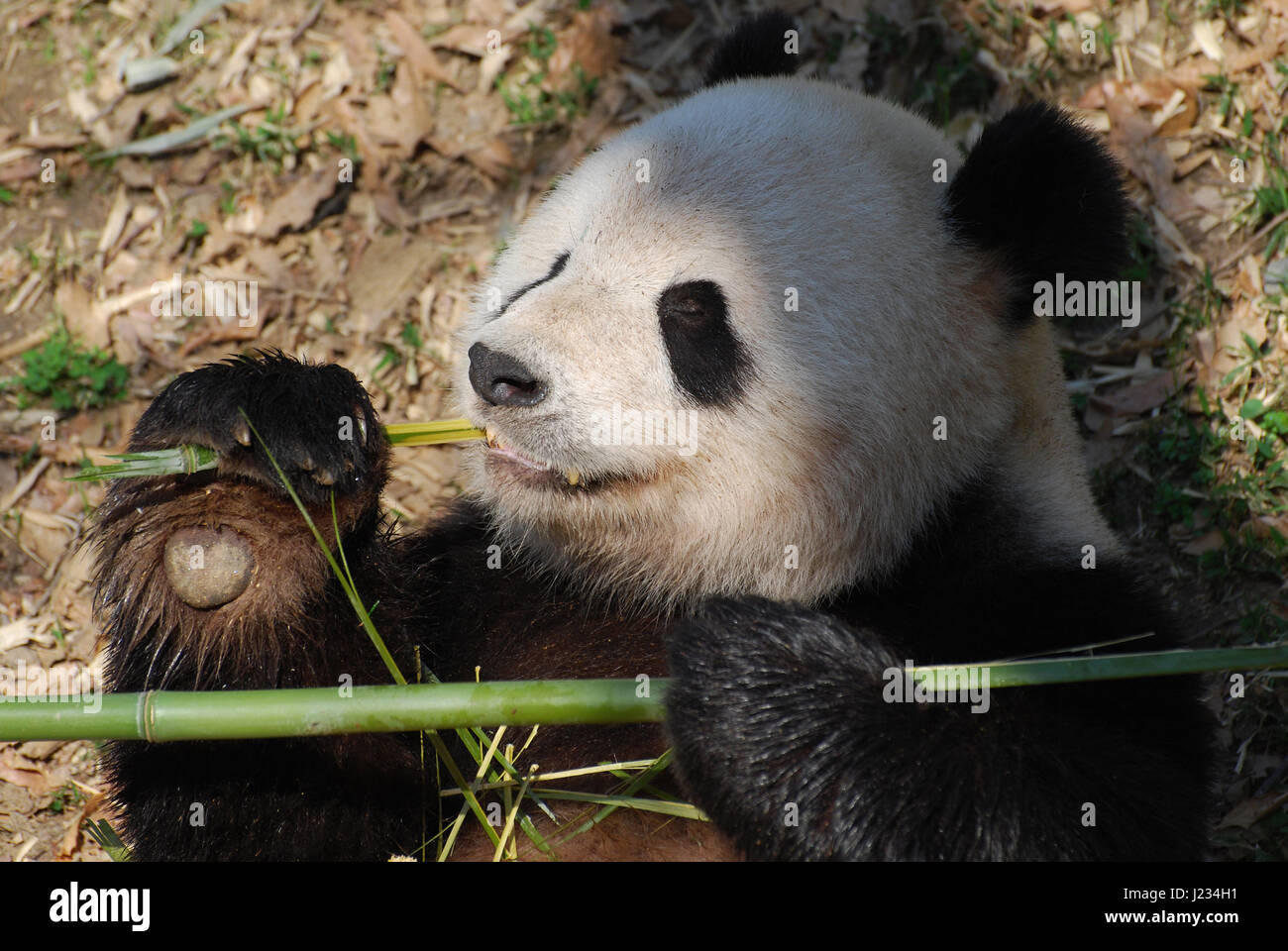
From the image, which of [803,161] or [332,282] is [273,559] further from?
[332,282]

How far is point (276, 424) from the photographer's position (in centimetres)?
345

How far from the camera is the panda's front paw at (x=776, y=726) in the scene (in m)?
2.97

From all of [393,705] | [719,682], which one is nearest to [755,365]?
[719,682]

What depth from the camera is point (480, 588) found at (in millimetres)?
4188

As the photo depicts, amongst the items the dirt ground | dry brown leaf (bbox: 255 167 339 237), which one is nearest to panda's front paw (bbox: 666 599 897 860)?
the dirt ground

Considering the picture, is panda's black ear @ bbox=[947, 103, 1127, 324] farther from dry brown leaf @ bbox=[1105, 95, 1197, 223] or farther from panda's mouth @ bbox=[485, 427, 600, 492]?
dry brown leaf @ bbox=[1105, 95, 1197, 223]

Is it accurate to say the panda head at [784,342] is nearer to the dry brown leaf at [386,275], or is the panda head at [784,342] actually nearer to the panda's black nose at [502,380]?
the panda's black nose at [502,380]

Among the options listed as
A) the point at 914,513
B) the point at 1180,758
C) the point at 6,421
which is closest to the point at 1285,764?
the point at 1180,758

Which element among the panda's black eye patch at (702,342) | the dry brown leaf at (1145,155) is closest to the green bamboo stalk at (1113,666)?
the panda's black eye patch at (702,342)

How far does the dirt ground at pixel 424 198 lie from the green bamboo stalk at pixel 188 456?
216cm

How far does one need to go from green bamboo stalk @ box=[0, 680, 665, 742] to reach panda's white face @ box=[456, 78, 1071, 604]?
65 centimetres

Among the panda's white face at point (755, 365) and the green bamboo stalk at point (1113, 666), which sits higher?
the panda's white face at point (755, 365)

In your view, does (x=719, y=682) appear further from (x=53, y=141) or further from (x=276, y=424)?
(x=53, y=141)

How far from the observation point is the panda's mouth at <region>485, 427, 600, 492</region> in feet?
11.0
